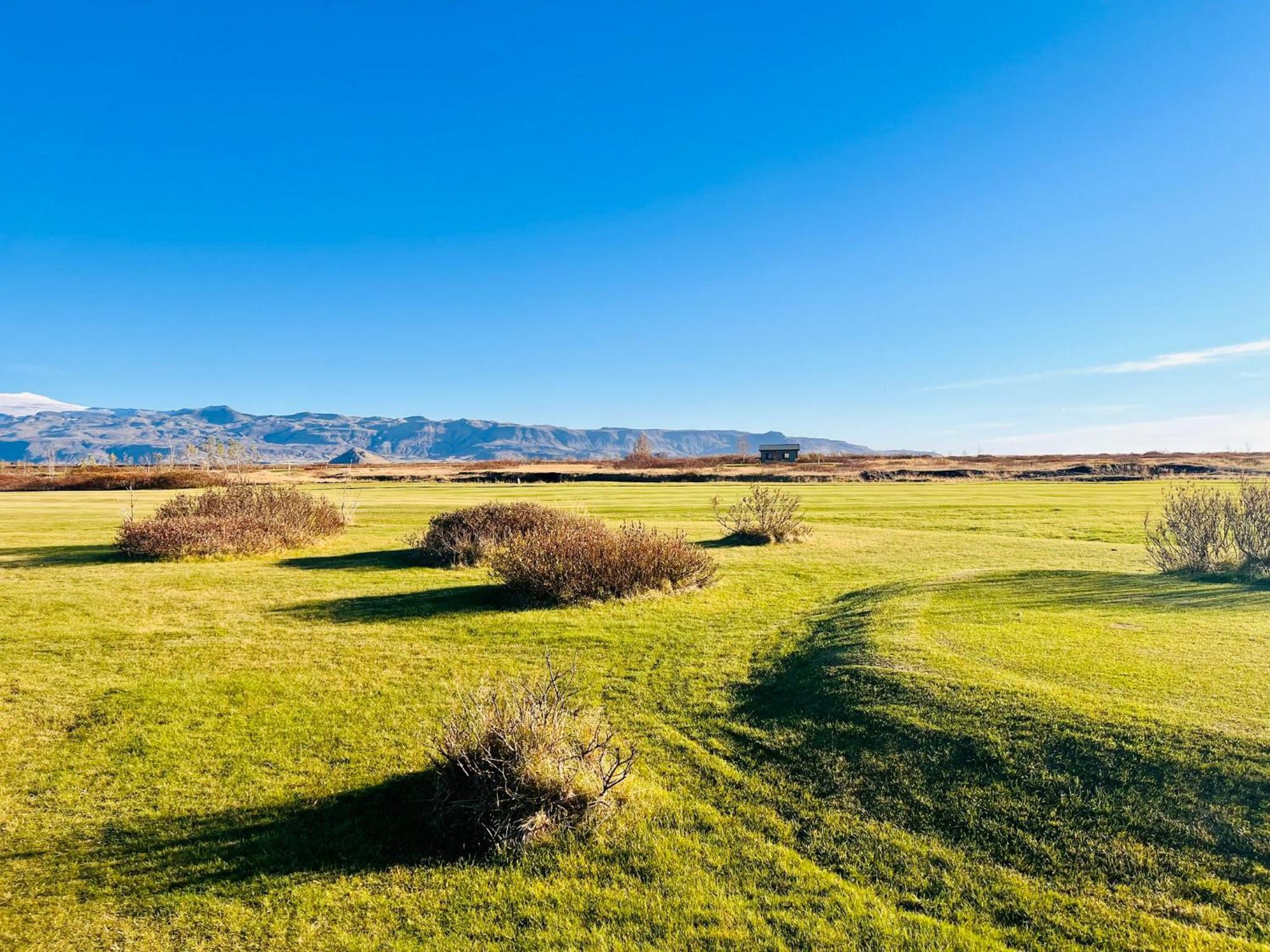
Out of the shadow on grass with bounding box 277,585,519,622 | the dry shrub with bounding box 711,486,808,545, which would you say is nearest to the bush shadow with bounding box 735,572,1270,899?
the shadow on grass with bounding box 277,585,519,622

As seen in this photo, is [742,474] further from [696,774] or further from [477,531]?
[696,774]

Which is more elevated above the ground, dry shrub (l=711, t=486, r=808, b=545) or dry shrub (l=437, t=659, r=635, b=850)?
dry shrub (l=711, t=486, r=808, b=545)

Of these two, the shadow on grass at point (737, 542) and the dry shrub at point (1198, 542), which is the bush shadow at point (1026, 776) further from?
the shadow on grass at point (737, 542)

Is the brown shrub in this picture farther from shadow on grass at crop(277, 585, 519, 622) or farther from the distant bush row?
the distant bush row

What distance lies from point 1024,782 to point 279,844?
6204 millimetres

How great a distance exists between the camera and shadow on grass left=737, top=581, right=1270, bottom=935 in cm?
489

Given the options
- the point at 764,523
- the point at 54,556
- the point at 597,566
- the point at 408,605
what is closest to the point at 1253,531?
the point at 764,523

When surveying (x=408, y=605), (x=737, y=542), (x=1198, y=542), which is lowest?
(x=408, y=605)

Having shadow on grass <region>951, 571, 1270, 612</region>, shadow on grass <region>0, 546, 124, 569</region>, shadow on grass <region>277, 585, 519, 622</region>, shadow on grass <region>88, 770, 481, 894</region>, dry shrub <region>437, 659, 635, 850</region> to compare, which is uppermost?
shadow on grass <region>951, 571, 1270, 612</region>

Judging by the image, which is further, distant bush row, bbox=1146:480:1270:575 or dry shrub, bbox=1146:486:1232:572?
dry shrub, bbox=1146:486:1232:572

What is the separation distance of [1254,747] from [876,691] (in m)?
3.24

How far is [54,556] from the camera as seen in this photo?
2000cm

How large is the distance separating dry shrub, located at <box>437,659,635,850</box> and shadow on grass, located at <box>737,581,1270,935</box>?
5.93 ft

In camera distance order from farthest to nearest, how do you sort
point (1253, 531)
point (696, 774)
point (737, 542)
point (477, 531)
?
1. point (737, 542)
2. point (477, 531)
3. point (1253, 531)
4. point (696, 774)
